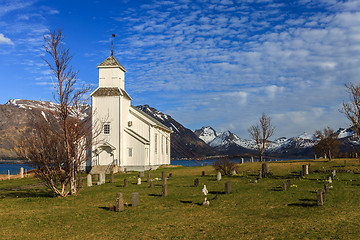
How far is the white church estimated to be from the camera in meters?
46.9

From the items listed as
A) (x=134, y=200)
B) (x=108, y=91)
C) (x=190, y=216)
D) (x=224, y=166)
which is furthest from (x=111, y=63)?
(x=190, y=216)

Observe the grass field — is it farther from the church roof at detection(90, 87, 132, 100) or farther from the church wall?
the church wall

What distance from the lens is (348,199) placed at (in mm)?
18688

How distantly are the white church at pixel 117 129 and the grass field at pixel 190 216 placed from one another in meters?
22.6

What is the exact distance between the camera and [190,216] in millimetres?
15906

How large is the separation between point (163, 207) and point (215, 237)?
670 centimetres

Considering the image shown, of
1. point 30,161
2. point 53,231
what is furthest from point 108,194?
point 53,231

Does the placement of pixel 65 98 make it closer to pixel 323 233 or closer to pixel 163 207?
pixel 163 207

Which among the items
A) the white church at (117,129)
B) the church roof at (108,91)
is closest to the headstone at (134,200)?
the white church at (117,129)

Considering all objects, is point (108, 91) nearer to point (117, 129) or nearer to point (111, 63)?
point (111, 63)

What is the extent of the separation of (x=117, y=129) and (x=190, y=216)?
32.8m

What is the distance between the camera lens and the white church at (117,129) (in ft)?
154

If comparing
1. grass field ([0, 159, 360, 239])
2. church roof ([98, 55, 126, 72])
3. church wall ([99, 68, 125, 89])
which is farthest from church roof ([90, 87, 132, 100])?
grass field ([0, 159, 360, 239])

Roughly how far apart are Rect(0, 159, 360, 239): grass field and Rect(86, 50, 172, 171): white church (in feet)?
74.0
